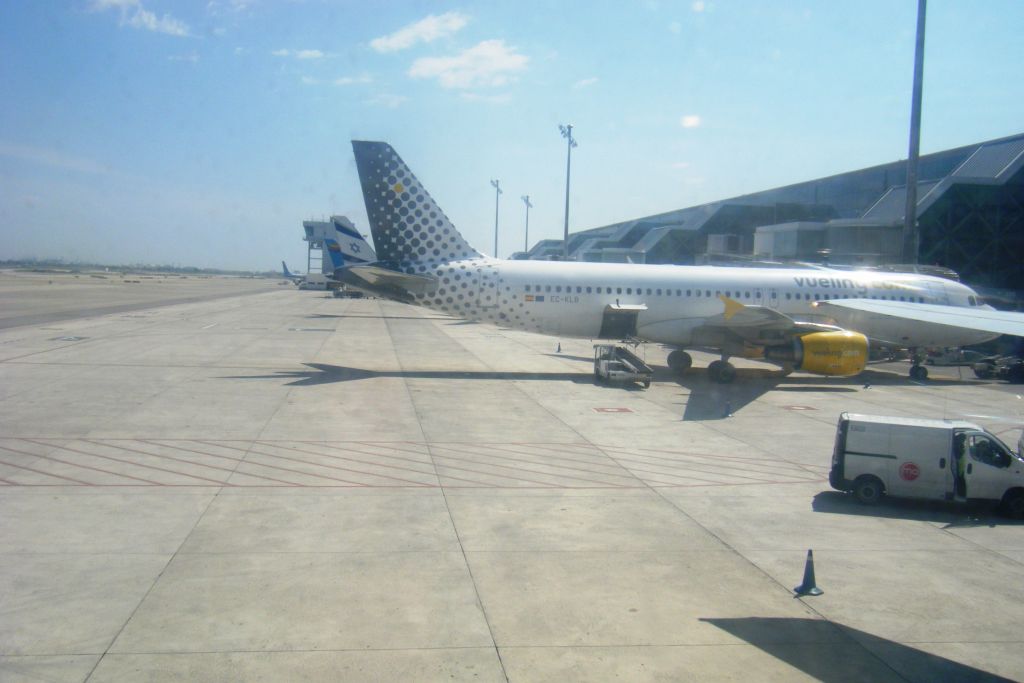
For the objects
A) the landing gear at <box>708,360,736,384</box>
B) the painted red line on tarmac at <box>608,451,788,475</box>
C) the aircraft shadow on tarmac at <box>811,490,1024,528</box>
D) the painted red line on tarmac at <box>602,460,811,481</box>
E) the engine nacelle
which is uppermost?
the engine nacelle

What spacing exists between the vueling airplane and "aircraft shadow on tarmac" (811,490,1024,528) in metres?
12.2

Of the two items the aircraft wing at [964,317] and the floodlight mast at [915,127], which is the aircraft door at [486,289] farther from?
the floodlight mast at [915,127]

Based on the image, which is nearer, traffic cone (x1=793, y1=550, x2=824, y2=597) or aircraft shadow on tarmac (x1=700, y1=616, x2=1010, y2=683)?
aircraft shadow on tarmac (x1=700, y1=616, x2=1010, y2=683)

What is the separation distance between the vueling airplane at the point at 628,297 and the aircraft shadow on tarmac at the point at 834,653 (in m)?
18.2

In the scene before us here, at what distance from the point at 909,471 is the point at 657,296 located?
16423 mm

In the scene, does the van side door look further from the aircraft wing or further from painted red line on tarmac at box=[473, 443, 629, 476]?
painted red line on tarmac at box=[473, 443, 629, 476]

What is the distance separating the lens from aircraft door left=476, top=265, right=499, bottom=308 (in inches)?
1077

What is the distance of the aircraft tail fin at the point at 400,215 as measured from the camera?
26984 mm

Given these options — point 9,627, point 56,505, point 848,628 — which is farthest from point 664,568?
point 56,505

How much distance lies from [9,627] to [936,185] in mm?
47568

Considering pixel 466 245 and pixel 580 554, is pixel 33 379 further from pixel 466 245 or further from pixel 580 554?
pixel 580 554

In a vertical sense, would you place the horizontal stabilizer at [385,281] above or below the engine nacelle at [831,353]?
above

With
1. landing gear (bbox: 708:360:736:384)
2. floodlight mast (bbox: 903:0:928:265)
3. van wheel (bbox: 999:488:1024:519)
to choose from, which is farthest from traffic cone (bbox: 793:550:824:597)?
floodlight mast (bbox: 903:0:928:265)

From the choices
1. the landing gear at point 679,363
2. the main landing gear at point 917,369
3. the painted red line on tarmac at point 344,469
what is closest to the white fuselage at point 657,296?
the landing gear at point 679,363
